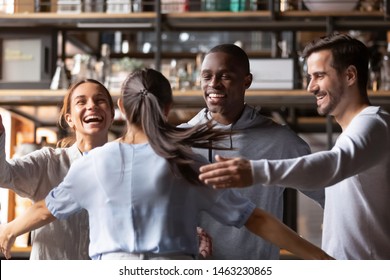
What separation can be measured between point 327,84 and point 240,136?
0.35m

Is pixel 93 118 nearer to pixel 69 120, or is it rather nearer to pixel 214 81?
pixel 69 120

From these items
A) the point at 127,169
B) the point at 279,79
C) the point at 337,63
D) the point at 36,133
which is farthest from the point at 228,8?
the point at 127,169

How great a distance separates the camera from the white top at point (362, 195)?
1.39m

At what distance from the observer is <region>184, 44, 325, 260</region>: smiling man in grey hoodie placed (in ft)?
5.54

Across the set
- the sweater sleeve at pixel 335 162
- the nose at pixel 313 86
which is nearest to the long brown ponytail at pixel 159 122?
the sweater sleeve at pixel 335 162

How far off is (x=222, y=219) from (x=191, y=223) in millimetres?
58

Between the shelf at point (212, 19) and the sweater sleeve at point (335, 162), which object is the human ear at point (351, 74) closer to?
the sweater sleeve at point (335, 162)

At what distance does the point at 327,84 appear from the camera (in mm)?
1503

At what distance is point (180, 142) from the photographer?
52.9 inches

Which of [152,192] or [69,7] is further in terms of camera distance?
[69,7]

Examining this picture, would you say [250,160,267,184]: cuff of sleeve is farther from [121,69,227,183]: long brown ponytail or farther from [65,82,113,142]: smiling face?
[65,82,113,142]: smiling face

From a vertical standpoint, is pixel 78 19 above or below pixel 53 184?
above

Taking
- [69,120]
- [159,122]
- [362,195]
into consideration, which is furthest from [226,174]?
[69,120]
